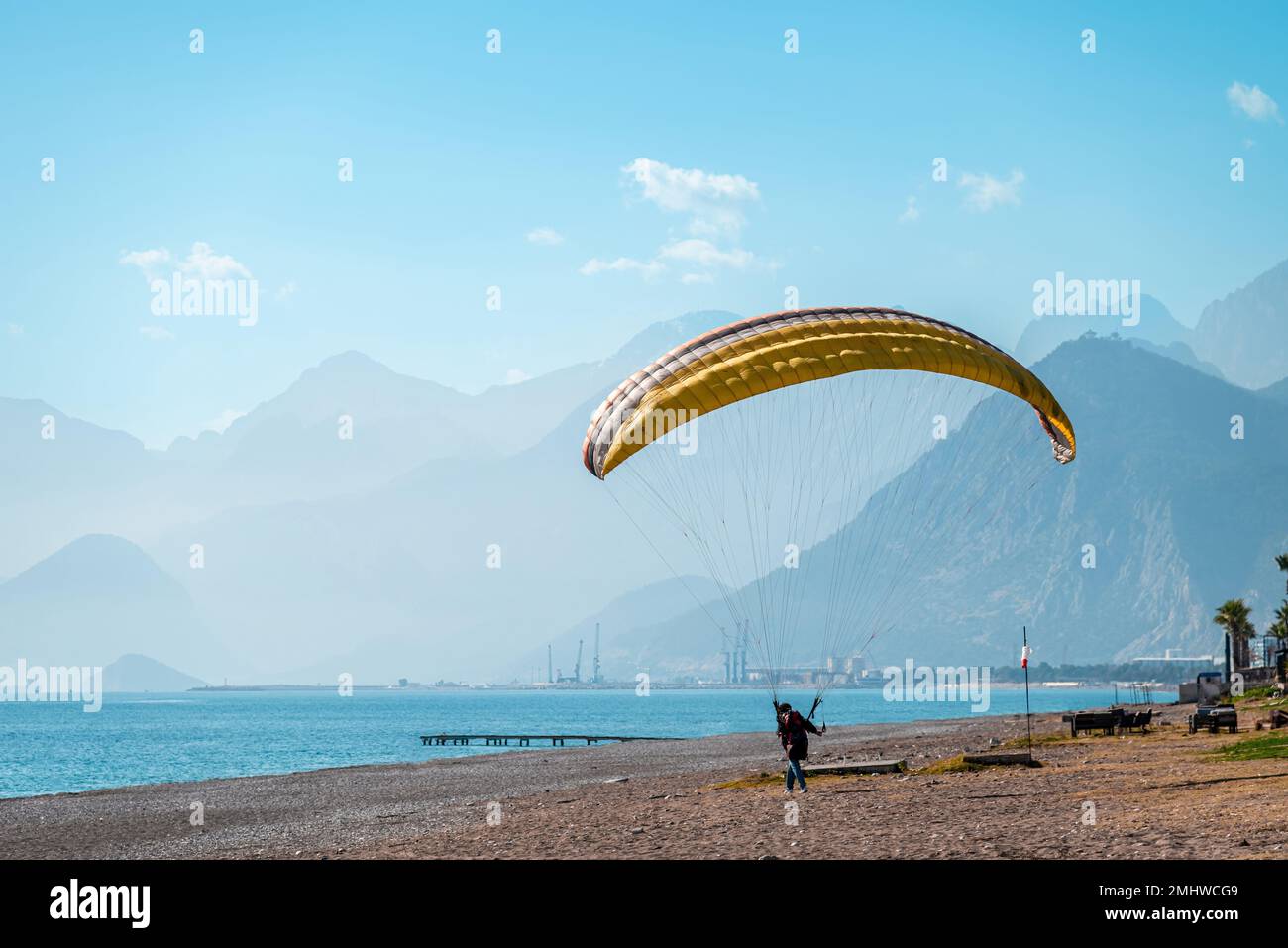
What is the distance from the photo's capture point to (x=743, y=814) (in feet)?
64.0

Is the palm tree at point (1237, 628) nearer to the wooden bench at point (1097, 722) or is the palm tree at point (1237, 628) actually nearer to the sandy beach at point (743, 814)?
the wooden bench at point (1097, 722)

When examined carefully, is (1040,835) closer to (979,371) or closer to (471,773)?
(979,371)

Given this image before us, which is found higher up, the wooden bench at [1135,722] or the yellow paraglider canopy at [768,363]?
the yellow paraglider canopy at [768,363]

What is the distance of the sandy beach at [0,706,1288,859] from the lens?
1487 centimetres

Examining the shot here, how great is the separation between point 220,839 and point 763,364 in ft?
49.4

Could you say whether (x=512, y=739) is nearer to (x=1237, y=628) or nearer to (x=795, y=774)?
(x=1237, y=628)

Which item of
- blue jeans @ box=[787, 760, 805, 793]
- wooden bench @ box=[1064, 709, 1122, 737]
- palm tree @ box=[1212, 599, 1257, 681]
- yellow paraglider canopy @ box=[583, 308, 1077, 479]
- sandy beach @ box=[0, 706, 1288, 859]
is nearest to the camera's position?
sandy beach @ box=[0, 706, 1288, 859]

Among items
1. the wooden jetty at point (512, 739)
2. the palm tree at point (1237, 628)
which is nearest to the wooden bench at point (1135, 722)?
the wooden jetty at point (512, 739)

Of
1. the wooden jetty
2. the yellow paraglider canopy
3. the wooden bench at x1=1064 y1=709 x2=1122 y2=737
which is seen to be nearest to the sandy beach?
the wooden bench at x1=1064 y1=709 x2=1122 y2=737

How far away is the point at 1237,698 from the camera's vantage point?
62.8m

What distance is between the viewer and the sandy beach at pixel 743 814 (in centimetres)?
1487

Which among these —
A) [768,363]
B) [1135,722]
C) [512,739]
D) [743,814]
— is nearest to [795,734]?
[743,814]

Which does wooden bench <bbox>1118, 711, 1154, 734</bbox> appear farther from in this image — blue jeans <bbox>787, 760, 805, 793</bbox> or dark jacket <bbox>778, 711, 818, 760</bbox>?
dark jacket <bbox>778, 711, 818, 760</bbox>
